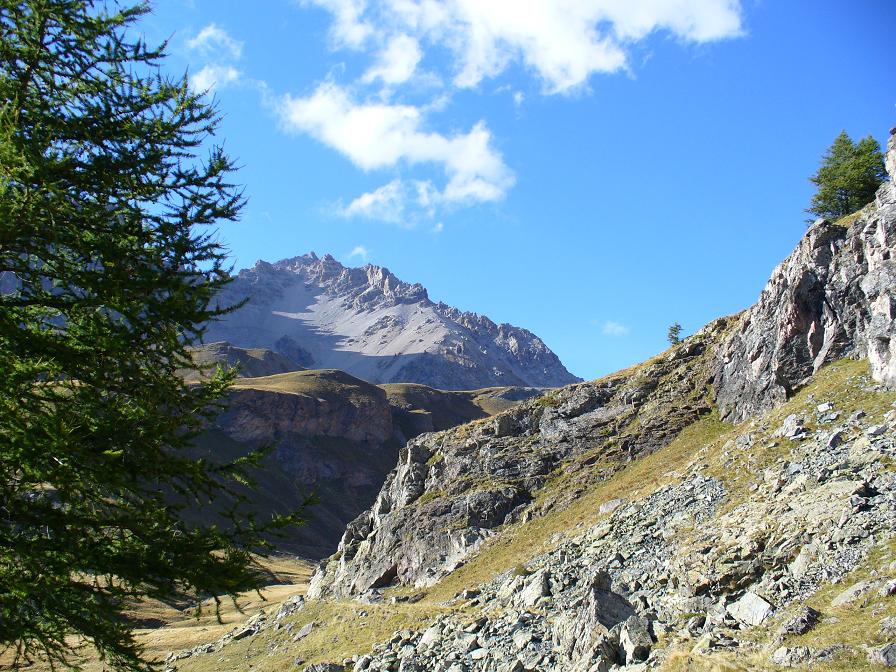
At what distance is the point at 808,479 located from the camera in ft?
83.0

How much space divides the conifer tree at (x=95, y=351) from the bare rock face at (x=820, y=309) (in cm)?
3616

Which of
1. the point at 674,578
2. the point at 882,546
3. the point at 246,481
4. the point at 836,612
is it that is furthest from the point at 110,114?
the point at 674,578

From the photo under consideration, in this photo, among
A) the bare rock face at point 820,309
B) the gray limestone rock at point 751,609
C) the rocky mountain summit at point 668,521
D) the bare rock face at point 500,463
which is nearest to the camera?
the gray limestone rock at point 751,609

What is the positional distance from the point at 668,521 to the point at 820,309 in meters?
20.3

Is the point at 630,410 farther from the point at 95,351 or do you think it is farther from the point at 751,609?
the point at 95,351

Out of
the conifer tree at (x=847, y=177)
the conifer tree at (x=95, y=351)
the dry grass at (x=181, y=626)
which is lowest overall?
the dry grass at (x=181, y=626)

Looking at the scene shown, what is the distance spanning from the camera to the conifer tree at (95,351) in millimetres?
7199

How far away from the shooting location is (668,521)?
31328 mm

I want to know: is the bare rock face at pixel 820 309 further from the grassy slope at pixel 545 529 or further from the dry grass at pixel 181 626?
the dry grass at pixel 181 626

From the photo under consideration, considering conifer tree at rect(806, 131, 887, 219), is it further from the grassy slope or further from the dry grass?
the dry grass

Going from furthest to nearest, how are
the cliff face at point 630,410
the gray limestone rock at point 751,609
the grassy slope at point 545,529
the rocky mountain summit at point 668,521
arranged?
1. the cliff face at point 630,410
2. the grassy slope at point 545,529
3. the rocky mountain summit at point 668,521
4. the gray limestone rock at point 751,609

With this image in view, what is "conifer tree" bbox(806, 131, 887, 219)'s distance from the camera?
187ft

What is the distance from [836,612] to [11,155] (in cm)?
1881

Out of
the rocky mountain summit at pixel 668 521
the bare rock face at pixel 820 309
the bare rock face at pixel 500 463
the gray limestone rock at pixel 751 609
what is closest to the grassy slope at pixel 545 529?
the rocky mountain summit at pixel 668 521
